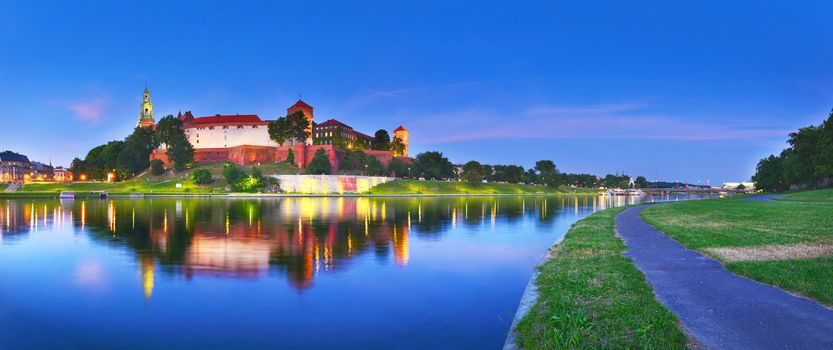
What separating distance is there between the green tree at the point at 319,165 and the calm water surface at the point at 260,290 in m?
88.0

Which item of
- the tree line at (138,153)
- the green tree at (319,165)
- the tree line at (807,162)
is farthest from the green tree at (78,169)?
the tree line at (807,162)

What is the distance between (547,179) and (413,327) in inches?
7175

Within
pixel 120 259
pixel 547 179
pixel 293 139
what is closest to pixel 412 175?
pixel 293 139

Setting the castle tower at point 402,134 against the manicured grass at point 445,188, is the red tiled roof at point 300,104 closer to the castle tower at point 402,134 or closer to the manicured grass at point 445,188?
the manicured grass at point 445,188

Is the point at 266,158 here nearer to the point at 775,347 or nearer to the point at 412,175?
the point at 412,175

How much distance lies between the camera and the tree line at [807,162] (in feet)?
227

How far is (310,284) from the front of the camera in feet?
44.8

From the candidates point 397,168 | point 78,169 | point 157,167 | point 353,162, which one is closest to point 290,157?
point 353,162

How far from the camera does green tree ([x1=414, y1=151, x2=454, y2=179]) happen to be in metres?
155

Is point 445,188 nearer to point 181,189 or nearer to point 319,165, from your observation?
point 319,165

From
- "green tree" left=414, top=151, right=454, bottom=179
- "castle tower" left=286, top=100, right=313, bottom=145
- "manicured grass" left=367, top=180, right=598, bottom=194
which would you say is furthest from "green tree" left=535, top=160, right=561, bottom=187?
"castle tower" left=286, top=100, right=313, bottom=145

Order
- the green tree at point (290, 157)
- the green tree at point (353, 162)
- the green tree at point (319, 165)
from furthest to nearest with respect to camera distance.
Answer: the green tree at point (353, 162) < the green tree at point (290, 157) < the green tree at point (319, 165)

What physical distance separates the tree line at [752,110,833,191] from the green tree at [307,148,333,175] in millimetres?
92601

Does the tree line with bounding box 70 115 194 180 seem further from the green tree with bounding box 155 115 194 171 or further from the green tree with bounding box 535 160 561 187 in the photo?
the green tree with bounding box 535 160 561 187
